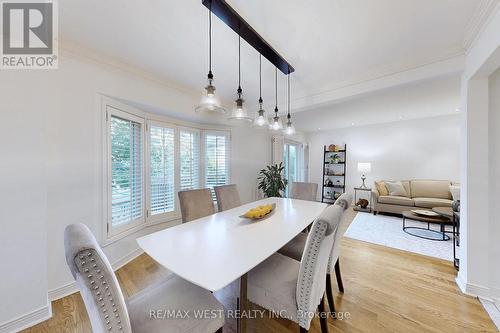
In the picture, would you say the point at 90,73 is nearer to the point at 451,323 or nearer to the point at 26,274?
the point at 26,274

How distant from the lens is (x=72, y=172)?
1.84 m

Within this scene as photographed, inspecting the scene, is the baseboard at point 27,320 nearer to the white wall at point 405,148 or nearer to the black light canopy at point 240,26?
the black light canopy at point 240,26

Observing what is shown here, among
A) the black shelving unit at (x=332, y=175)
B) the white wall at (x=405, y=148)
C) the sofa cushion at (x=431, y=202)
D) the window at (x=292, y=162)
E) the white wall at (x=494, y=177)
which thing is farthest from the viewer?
the black shelving unit at (x=332, y=175)

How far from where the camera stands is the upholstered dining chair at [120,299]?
27.4 inches

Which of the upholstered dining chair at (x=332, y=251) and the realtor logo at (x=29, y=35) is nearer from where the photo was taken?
the realtor logo at (x=29, y=35)

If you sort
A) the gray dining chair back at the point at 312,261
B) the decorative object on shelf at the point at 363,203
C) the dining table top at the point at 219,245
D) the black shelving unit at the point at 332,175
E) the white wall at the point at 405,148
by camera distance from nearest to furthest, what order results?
the dining table top at the point at 219,245 < the gray dining chair back at the point at 312,261 < the white wall at the point at 405,148 < the decorative object on shelf at the point at 363,203 < the black shelving unit at the point at 332,175

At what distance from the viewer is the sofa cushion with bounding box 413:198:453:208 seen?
13.0 feet

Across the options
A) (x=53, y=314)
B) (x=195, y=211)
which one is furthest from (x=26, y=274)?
(x=195, y=211)

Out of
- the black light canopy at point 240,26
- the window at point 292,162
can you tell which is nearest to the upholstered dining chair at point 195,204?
the black light canopy at point 240,26

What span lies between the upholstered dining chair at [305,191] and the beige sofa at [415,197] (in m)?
2.73

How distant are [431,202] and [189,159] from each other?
530cm

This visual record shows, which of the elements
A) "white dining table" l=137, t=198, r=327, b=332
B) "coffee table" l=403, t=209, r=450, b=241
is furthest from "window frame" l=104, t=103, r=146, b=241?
"coffee table" l=403, t=209, r=450, b=241

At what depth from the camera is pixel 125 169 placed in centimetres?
236

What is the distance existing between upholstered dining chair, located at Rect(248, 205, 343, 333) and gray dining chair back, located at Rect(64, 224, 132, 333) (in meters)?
0.76
